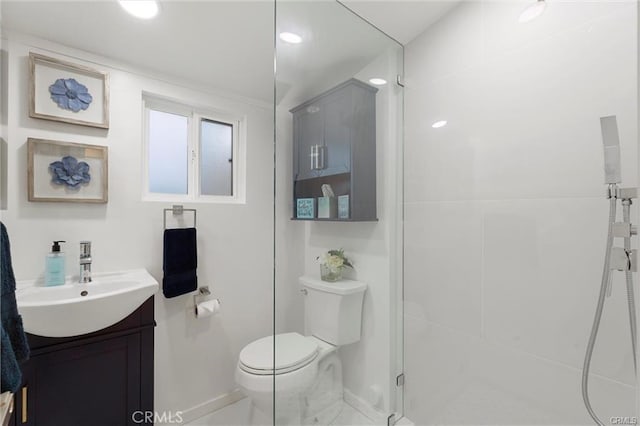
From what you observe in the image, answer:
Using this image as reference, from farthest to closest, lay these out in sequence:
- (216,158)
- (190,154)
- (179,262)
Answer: (216,158)
(190,154)
(179,262)

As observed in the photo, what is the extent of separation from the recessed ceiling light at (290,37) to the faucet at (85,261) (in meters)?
1.43

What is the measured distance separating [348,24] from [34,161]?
1.71 metres

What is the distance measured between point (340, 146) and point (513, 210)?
81cm

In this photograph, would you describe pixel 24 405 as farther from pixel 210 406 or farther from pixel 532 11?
pixel 532 11

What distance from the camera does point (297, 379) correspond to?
4.37ft

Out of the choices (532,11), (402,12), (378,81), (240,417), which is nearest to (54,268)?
(240,417)

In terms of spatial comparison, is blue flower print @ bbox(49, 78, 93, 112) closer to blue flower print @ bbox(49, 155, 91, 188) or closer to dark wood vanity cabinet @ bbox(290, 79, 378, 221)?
blue flower print @ bbox(49, 155, 91, 188)

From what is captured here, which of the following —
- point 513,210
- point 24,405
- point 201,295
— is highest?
point 513,210

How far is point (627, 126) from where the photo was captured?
0.87 meters

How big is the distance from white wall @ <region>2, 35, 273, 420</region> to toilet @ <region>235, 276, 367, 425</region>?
0.55m

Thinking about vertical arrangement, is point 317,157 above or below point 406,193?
above

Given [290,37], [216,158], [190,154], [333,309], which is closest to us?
[290,37]

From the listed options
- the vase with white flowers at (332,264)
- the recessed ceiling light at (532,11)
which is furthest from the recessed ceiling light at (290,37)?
the vase with white flowers at (332,264)

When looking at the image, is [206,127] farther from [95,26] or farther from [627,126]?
[627,126]
